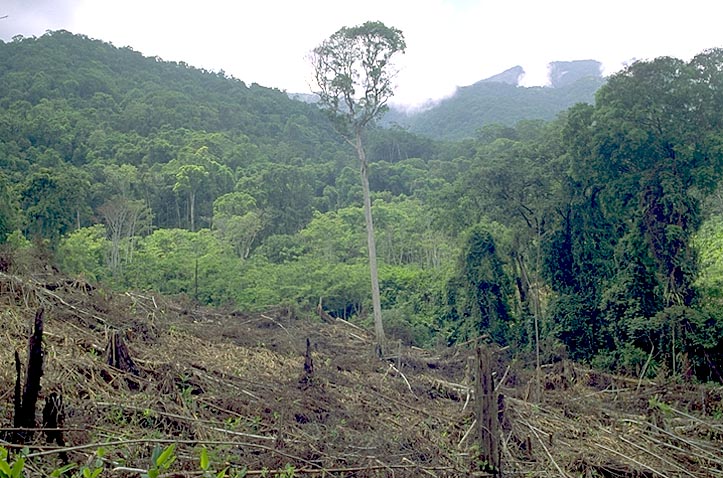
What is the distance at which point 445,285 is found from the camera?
16.7 metres

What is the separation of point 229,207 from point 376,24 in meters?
11.9

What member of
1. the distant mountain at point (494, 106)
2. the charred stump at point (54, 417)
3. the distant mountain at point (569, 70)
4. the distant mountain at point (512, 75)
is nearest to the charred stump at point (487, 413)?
the charred stump at point (54, 417)

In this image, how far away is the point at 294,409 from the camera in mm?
6848

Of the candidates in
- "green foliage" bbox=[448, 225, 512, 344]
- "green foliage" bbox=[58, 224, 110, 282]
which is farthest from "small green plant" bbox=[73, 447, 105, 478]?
"green foliage" bbox=[58, 224, 110, 282]

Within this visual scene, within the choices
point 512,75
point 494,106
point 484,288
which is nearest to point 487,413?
point 484,288

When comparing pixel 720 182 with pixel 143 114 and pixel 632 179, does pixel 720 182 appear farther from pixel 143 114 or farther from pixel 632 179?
Answer: pixel 143 114

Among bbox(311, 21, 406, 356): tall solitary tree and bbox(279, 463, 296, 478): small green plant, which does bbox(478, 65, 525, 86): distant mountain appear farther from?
bbox(279, 463, 296, 478): small green plant

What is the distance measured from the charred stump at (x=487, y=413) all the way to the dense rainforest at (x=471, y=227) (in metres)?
7.41

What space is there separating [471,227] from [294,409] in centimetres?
996

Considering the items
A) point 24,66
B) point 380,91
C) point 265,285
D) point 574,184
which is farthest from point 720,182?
point 24,66

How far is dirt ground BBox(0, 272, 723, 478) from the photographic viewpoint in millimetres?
4965

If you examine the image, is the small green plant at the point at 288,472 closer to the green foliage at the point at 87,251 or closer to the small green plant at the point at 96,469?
the small green plant at the point at 96,469

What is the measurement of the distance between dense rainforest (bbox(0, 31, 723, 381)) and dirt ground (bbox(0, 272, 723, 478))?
201cm

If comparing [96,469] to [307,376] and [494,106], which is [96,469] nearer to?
[307,376]
